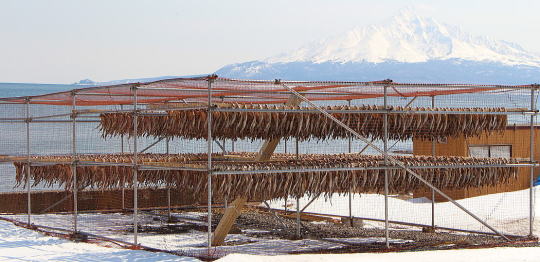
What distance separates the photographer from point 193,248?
1644 cm

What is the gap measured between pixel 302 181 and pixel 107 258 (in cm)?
373

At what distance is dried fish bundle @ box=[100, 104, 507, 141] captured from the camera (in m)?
15.1

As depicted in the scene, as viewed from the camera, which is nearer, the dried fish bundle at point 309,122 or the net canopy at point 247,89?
the net canopy at point 247,89

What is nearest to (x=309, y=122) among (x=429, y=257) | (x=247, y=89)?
(x=247, y=89)

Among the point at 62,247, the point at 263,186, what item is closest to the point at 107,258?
the point at 62,247

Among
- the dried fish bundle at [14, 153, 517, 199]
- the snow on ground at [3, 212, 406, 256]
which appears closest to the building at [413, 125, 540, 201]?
the dried fish bundle at [14, 153, 517, 199]

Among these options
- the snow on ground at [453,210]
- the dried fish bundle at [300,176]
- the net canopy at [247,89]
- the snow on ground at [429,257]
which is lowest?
the snow on ground at [453,210]

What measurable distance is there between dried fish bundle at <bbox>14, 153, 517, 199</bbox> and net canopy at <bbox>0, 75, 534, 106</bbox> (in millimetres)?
1436

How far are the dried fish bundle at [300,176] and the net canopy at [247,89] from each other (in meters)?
1.44

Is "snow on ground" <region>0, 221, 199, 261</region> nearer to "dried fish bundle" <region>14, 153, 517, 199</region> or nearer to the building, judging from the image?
"dried fish bundle" <region>14, 153, 517, 199</region>

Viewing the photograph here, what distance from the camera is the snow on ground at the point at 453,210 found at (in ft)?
69.7

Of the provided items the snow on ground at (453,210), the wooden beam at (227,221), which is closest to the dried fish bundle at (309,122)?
the wooden beam at (227,221)

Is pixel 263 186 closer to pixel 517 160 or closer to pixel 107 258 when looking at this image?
pixel 107 258

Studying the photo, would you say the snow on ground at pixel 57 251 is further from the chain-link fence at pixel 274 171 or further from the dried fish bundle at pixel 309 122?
the dried fish bundle at pixel 309 122
